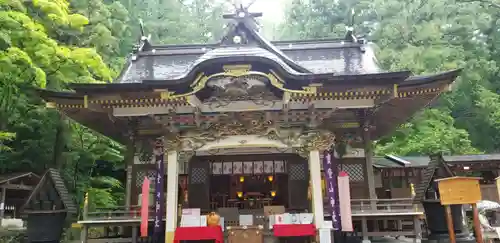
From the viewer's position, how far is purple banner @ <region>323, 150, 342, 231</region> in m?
9.70

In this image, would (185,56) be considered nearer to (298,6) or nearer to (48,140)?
(48,140)

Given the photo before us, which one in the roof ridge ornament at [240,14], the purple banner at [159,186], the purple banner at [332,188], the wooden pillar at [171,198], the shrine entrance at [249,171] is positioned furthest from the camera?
the shrine entrance at [249,171]

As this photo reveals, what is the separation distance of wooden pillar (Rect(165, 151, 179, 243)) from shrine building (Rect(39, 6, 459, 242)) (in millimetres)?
25

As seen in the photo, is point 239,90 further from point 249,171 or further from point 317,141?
point 249,171

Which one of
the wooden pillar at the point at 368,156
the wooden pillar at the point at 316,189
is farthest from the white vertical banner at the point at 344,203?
the wooden pillar at the point at 368,156

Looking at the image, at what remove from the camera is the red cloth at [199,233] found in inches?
371

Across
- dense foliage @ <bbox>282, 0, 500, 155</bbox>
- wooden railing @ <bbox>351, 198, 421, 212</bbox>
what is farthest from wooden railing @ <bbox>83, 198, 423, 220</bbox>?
dense foliage @ <bbox>282, 0, 500, 155</bbox>

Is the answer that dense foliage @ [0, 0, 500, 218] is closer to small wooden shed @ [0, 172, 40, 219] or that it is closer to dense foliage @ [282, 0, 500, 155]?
dense foliage @ [282, 0, 500, 155]

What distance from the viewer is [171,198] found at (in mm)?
9711

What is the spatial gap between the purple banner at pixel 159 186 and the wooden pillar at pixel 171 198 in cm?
49

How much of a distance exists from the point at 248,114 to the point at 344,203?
3179 mm

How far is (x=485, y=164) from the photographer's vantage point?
17.6 metres

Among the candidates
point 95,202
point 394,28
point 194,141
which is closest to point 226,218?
point 194,141

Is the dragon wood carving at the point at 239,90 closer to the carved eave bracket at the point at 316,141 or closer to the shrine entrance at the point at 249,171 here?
the carved eave bracket at the point at 316,141
